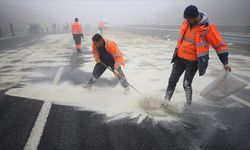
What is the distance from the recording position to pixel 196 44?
12.2 ft

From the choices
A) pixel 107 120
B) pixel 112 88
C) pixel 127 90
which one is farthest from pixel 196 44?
pixel 112 88

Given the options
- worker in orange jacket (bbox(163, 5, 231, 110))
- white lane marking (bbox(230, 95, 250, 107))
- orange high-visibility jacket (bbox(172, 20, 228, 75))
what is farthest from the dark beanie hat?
white lane marking (bbox(230, 95, 250, 107))

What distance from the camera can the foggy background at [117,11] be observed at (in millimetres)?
39219

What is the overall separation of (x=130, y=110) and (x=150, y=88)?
166cm

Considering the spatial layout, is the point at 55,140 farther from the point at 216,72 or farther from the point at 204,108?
the point at 216,72

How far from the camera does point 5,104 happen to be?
4910 mm

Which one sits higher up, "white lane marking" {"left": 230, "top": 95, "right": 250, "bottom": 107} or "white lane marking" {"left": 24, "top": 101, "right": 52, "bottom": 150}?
"white lane marking" {"left": 24, "top": 101, "right": 52, "bottom": 150}

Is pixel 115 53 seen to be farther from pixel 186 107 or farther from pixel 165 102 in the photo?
pixel 186 107

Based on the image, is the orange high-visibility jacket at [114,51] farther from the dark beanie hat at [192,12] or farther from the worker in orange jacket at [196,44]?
the dark beanie hat at [192,12]

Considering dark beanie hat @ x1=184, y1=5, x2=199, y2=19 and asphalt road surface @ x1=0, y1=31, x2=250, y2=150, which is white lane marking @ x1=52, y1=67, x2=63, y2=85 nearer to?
asphalt road surface @ x1=0, y1=31, x2=250, y2=150

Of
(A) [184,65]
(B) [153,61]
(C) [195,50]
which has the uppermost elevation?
(C) [195,50]

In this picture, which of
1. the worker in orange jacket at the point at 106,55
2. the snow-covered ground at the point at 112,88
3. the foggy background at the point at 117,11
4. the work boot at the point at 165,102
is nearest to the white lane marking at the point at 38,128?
the snow-covered ground at the point at 112,88

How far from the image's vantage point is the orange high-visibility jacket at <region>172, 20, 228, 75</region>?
3.60 m

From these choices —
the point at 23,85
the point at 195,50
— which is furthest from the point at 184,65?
the point at 23,85
